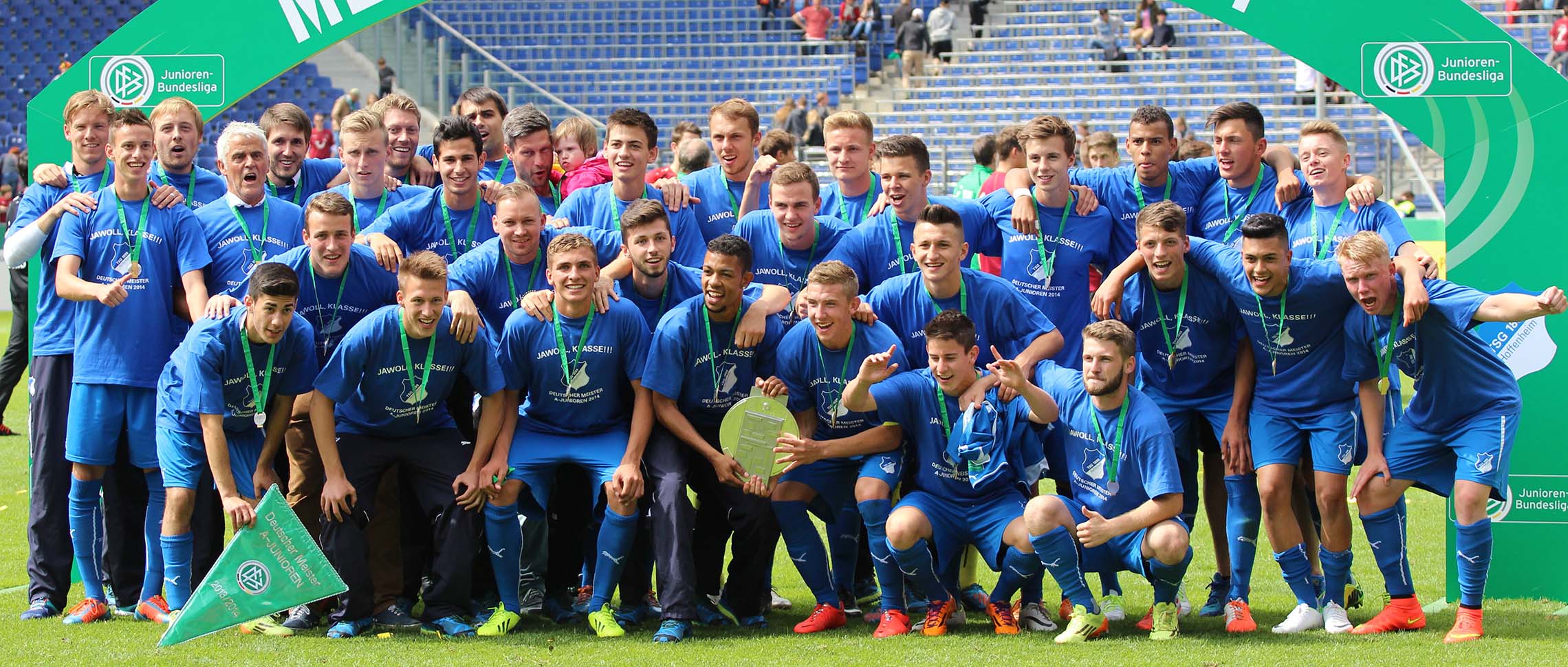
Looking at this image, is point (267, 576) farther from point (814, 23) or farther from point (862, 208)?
point (814, 23)

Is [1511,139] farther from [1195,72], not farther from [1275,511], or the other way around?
[1195,72]

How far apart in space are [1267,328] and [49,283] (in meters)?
4.97

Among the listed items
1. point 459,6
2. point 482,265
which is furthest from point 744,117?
point 459,6

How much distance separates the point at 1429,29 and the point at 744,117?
9.67ft

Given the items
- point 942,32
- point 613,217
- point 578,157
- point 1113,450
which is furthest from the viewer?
point 942,32

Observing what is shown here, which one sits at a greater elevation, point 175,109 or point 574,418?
point 175,109

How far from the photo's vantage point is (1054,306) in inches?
261

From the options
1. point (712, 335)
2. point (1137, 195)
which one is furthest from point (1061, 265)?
point (712, 335)

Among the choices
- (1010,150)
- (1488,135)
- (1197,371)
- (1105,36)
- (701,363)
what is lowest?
(1197,371)

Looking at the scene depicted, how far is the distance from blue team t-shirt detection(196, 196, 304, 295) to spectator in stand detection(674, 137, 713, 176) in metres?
2.77

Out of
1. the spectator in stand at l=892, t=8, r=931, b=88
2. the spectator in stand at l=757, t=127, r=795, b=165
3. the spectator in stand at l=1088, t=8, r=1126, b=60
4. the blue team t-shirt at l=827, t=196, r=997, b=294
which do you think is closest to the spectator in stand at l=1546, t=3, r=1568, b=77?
the spectator in stand at l=1088, t=8, r=1126, b=60

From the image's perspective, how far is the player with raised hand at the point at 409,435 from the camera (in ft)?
19.1

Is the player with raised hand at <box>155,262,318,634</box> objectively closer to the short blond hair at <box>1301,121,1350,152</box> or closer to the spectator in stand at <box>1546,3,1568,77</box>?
the short blond hair at <box>1301,121,1350,152</box>

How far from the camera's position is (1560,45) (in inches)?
813
